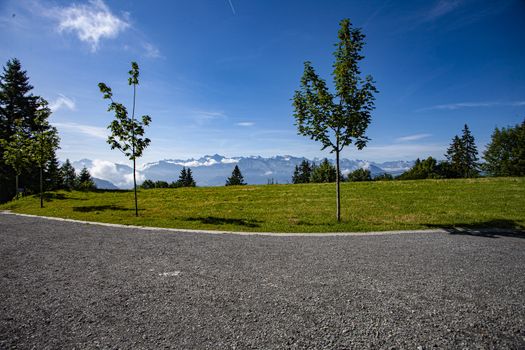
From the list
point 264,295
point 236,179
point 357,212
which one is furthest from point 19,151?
point 236,179

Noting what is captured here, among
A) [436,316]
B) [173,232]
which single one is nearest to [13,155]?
[173,232]

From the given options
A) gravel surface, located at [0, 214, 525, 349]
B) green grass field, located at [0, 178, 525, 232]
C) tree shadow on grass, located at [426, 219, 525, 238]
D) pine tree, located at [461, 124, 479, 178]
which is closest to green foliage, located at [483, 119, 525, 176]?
pine tree, located at [461, 124, 479, 178]

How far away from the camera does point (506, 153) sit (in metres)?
65.2

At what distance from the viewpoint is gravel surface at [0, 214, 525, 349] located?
4.06m

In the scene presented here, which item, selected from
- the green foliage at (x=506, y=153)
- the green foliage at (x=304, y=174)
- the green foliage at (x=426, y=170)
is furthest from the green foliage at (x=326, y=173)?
the green foliage at (x=506, y=153)

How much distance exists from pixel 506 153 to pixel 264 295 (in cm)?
8933

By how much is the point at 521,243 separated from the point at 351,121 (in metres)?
8.85

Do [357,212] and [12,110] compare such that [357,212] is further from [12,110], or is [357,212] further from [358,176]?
[358,176]

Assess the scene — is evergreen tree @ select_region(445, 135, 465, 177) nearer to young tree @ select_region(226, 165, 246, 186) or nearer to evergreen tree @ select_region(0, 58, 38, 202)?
young tree @ select_region(226, 165, 246, 186)

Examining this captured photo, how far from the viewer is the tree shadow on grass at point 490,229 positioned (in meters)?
11.1

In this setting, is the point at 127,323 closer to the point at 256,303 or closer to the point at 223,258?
the point at 256,303

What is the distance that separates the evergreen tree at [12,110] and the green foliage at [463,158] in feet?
360

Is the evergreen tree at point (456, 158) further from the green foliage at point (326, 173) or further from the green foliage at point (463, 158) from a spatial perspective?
the green foliage at point (326, 173)

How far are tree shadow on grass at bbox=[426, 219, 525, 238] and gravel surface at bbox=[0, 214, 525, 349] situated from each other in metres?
1.48
